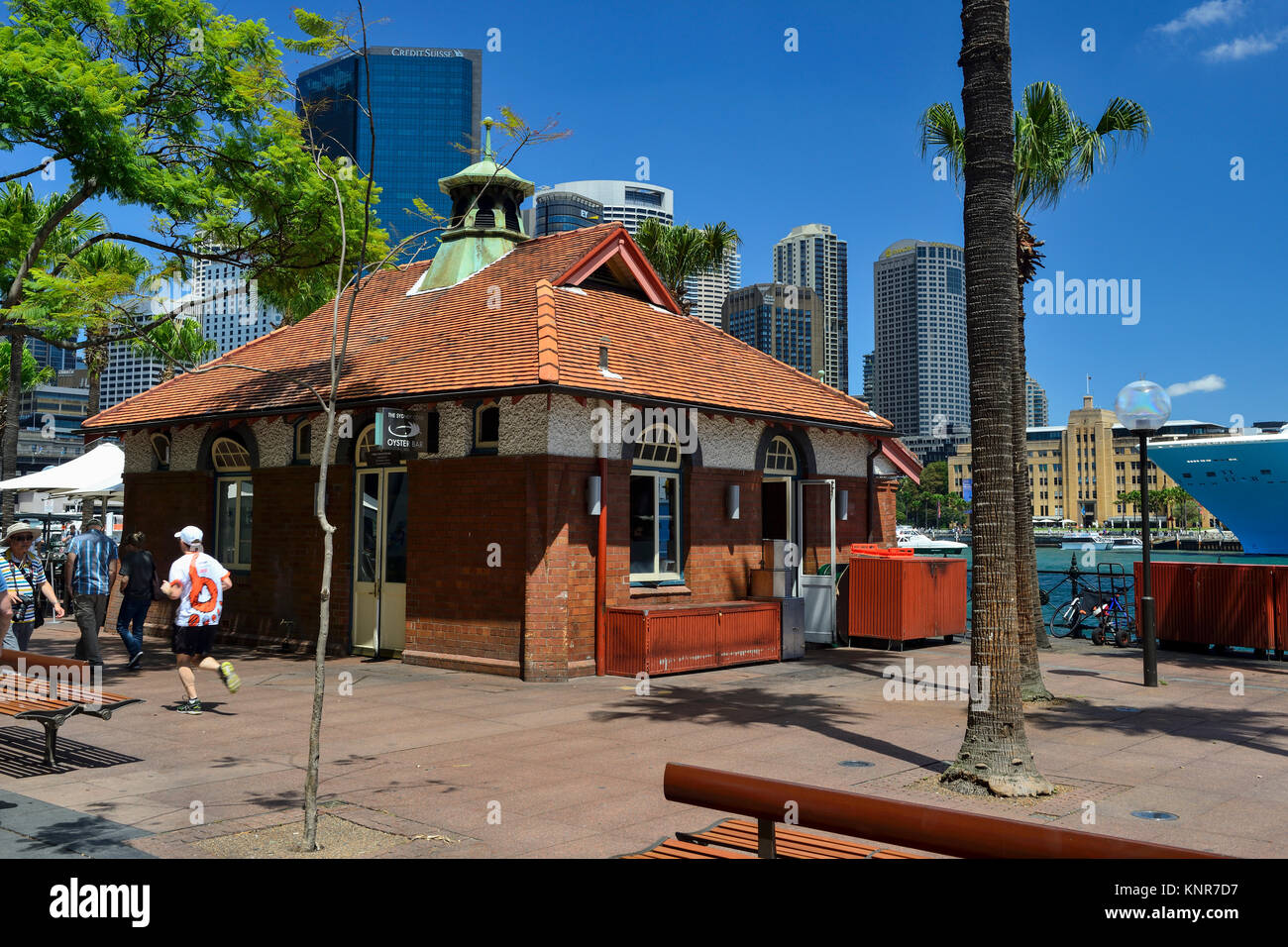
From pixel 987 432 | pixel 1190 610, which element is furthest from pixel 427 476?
pixel 1190 610

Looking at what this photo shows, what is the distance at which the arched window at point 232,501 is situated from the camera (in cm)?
1822

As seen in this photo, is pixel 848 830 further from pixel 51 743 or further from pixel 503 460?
pixel 503 460

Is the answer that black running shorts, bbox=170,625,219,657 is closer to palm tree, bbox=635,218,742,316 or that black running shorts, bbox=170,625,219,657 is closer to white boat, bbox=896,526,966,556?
white boat, bbox=896,526,966,556

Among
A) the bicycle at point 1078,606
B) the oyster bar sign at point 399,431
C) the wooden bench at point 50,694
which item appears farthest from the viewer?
the bicycle at point 1078,606

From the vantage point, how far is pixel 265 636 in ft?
56.4

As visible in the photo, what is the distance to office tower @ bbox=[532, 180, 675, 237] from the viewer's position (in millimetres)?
49812

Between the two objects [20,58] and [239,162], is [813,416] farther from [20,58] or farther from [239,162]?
[20,58]

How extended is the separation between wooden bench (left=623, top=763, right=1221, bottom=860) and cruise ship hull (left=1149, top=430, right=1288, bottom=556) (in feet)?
250

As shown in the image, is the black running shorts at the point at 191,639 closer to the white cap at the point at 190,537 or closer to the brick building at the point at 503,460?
the white cap at the point at 190,537

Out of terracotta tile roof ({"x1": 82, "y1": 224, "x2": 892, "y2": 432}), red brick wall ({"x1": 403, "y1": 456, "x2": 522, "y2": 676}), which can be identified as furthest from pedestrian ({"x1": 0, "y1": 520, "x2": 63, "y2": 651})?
red brick wall ({"x1": 403, "y1": 456, "x2": 522, "y2": 676})

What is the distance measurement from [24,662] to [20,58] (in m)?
8.24

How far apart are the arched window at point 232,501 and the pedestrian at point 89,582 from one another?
13.7 feet

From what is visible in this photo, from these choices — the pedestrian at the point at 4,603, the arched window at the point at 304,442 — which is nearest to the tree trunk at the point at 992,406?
the pedestrian at the point at 4,603

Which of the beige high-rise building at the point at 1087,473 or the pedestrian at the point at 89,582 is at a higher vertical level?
the beige high-rise building at the point at 1087,473
